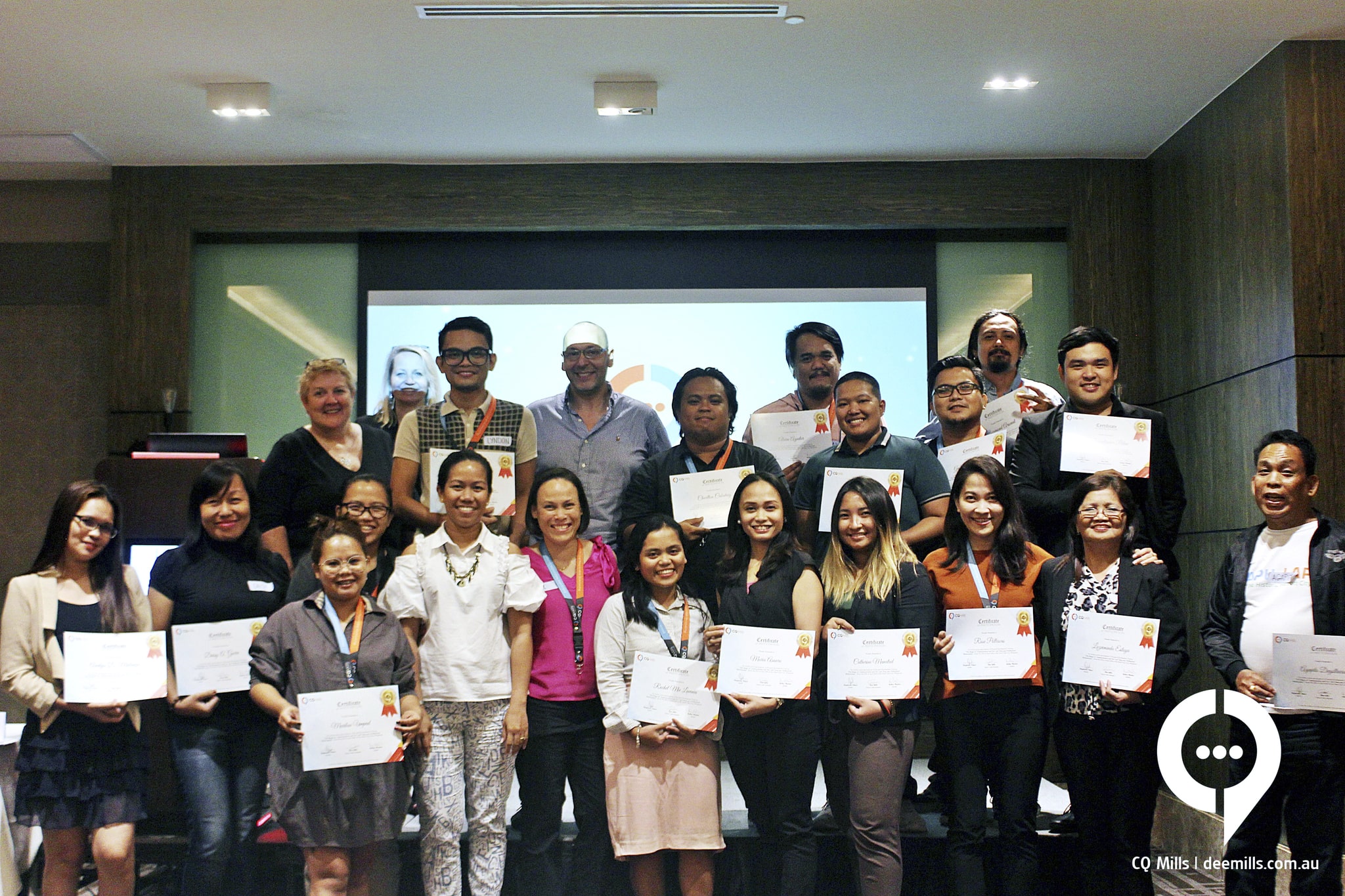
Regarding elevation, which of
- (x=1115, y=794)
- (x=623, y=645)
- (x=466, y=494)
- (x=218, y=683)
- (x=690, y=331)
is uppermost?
(x=690, y=331)

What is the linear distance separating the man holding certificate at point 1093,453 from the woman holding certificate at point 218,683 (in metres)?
2.74

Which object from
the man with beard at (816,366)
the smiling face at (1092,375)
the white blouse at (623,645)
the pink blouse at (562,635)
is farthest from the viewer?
the man with beard at (816,366)

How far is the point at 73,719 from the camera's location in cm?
359

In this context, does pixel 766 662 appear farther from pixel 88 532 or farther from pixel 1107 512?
pixel 88 532

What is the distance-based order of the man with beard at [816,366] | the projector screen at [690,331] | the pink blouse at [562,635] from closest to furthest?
the pink blouse at [562,635] → the man with beard at [816,366] → the projector screen at [690,331]

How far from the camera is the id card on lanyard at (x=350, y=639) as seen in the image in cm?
351

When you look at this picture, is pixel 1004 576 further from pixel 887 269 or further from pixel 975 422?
pixel 887 269

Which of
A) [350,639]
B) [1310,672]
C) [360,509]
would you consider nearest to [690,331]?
[360,509]

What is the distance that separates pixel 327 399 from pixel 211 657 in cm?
104

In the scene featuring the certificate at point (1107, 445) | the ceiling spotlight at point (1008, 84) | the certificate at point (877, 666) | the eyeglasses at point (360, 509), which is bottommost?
the certificate at point (877, 666)

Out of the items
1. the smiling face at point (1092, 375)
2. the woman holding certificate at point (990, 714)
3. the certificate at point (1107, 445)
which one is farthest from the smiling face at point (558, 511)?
the smiling face at point (1092, 375)

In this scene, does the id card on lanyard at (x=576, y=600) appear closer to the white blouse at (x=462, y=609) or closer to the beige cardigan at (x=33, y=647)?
the white blouse at (x=462, y=609)

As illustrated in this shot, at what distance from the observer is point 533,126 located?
5.79m

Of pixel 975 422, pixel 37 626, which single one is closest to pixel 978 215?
pixel 975 422
